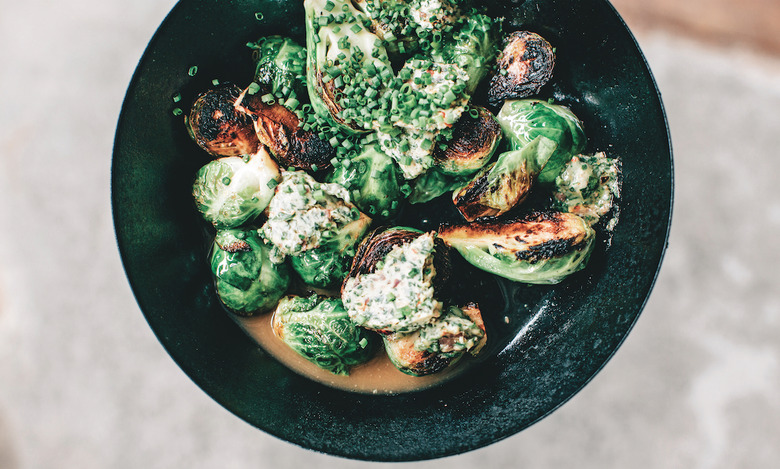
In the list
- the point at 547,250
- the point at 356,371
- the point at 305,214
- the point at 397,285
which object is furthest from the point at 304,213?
the point at 547,250

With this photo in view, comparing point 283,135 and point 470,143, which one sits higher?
point 470,143

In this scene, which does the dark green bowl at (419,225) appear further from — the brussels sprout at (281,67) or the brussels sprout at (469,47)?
the brussels sprout at (469,47)

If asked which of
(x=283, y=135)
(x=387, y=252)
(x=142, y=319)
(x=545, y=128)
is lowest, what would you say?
(x=142, y=319)

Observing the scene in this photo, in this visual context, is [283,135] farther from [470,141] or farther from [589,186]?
[589,186]

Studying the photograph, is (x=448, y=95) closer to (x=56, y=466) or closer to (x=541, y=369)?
(x=541, y=369)

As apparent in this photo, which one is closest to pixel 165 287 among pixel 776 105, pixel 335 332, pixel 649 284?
pixel 335 332

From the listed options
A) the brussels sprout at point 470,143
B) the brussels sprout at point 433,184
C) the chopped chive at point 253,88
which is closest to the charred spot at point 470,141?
the brussels sprout at point 470,143
